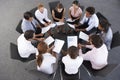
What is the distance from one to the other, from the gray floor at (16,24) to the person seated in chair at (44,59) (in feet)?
2.07

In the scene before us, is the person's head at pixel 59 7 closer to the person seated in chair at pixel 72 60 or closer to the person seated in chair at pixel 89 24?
the person seated in chair at pixel 89 24

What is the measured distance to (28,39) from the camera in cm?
386

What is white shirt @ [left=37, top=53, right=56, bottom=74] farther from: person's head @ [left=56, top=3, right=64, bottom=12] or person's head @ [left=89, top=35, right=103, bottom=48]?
person's head @ [left=56, top=3, right=64, bottom=12]

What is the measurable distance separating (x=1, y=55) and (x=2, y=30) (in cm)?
81

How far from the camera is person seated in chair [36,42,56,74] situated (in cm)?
353

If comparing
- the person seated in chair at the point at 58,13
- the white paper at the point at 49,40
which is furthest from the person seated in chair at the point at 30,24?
the person seated in chair at the point at 58,13

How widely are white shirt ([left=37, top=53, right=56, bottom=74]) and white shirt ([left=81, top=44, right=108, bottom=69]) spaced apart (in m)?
0.65

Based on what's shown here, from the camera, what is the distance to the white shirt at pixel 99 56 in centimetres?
367

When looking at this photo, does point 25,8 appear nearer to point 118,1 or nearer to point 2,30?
point 2,30

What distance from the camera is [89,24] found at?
4.54m

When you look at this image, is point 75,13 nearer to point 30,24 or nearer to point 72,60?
point 30,24

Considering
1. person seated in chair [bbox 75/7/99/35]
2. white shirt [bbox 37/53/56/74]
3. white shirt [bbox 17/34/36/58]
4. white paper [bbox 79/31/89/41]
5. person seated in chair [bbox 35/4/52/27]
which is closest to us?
white shirt [bbox 37/53/56/74]

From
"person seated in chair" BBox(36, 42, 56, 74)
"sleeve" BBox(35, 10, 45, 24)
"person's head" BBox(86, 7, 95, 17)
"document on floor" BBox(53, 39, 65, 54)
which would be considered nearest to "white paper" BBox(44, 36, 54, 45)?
"document on floor" BBox(53, 39, 65, 54)

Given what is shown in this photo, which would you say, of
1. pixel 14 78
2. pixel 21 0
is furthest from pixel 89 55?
pixel 21 0
